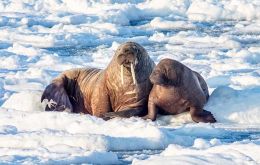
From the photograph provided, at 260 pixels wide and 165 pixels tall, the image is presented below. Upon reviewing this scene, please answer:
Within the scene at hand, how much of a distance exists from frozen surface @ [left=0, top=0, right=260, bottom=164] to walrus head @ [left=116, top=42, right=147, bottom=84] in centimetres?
63

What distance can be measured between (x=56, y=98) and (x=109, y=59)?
476 centimetres

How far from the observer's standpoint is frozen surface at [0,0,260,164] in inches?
203

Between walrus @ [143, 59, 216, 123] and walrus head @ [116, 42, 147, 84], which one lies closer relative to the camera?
walrus @ [143, 59, 216, 123]

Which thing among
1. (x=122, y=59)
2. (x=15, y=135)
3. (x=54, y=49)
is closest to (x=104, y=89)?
(x=122, y=59)

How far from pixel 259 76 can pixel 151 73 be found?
3.26 metres

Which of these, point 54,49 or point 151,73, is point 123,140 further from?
point 54,49

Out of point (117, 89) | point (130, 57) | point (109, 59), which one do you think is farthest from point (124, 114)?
point (109, 59)

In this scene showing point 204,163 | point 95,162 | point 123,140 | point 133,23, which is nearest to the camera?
Answer: point 204,163

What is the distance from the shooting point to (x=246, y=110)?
717 cm

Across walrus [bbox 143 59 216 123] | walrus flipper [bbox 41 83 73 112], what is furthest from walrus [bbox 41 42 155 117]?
walrus [bbox 143 59 216 123]

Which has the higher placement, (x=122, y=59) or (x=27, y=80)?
(x=122, y=59)

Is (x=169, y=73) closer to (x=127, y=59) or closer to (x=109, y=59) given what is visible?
(x=127, y=59)

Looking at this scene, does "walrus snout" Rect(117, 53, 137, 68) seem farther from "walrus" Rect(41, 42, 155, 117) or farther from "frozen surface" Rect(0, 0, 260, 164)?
"frozen surface" Rect(0, 0, 260, 164)

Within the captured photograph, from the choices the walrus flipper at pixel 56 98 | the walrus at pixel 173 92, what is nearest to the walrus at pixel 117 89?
the walrus flipper at pixel 56 98
